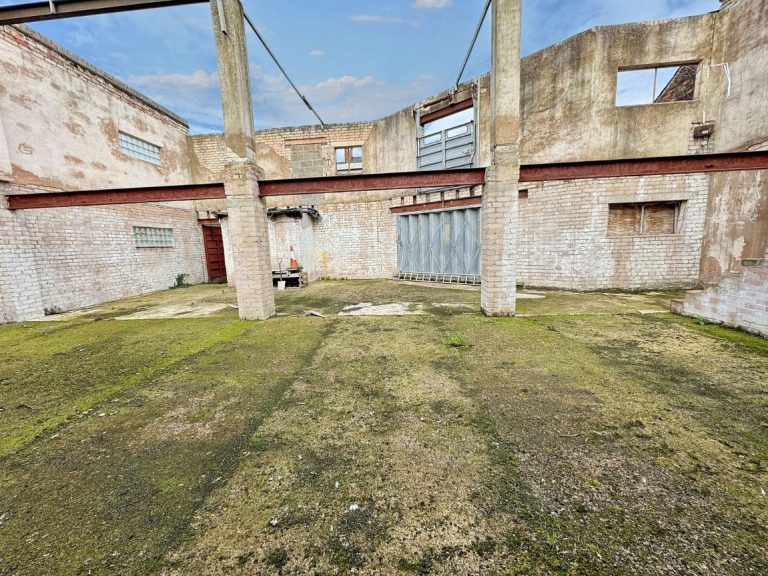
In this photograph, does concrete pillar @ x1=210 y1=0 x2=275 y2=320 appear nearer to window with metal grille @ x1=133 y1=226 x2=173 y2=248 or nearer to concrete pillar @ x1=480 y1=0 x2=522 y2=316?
concrete pillar @ x1=480 y1=0 x2=522 y2=316

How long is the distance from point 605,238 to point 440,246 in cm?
481

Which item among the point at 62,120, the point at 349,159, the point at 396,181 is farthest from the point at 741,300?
the point at 62,120

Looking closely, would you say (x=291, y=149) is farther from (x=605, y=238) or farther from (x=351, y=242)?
(x=605, y=238)

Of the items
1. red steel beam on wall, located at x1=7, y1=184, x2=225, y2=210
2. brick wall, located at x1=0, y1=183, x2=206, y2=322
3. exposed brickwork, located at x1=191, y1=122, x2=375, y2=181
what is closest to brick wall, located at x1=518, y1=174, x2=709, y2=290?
exposed brickwork, located at x1=191, y1=122, x2=375, y2=181

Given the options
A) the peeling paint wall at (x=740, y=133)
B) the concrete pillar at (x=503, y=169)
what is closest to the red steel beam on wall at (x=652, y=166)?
the concrete pillar at (x=503, y=169)

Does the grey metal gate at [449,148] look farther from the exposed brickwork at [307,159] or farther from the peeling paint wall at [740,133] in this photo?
the peeling paint wall at [740,133]

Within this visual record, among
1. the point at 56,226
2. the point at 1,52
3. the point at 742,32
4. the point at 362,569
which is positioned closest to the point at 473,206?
the point at 742,32

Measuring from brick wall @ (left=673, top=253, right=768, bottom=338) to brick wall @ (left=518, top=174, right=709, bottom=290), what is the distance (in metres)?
3.23

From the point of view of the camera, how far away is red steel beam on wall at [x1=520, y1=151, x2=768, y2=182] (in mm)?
4895

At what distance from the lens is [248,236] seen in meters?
5.98

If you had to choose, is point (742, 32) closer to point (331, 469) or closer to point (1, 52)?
point (331, 469)

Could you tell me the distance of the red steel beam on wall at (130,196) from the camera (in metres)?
6.08

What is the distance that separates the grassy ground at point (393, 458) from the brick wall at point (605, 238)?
171 inches

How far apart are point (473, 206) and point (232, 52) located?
7136 millimetres
